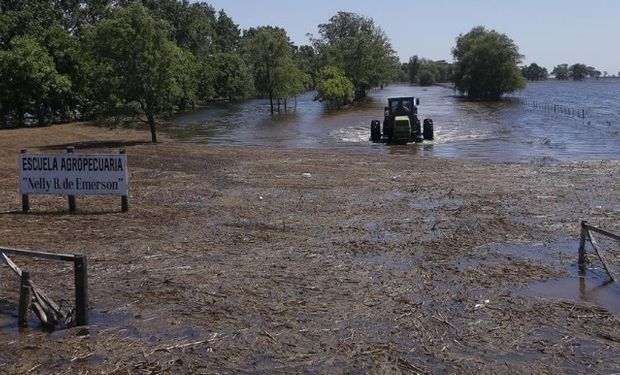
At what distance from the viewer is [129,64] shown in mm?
31906

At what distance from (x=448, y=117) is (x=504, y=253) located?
50096 millimetres

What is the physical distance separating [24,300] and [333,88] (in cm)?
7177

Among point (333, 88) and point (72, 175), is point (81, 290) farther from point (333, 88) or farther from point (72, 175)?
point (333, 88)

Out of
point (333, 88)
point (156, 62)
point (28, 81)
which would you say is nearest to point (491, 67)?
point (333, 88)

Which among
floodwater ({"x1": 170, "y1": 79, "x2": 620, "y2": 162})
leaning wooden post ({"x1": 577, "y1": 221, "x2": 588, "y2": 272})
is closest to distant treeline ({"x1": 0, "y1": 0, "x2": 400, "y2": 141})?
floodwater ({"x1": 170, "y1": 79, "x2": 620, "y2": 162})

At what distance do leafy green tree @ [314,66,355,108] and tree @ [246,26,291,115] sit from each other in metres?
8.37

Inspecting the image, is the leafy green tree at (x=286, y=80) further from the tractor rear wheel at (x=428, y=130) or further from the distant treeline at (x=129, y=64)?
the tractor rear wheel at (x=428, y=130)

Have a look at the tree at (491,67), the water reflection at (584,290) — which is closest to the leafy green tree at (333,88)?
the tree at (491,67)

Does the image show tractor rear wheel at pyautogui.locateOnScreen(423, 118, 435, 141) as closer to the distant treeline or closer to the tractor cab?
the tractor cab

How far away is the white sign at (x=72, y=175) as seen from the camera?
42.6ft

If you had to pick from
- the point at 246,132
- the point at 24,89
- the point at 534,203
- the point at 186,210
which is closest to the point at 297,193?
the point at 186,210

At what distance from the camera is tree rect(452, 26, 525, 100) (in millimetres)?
94438

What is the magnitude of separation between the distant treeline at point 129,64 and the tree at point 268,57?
0.11 meters

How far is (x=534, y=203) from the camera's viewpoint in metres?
15.3
